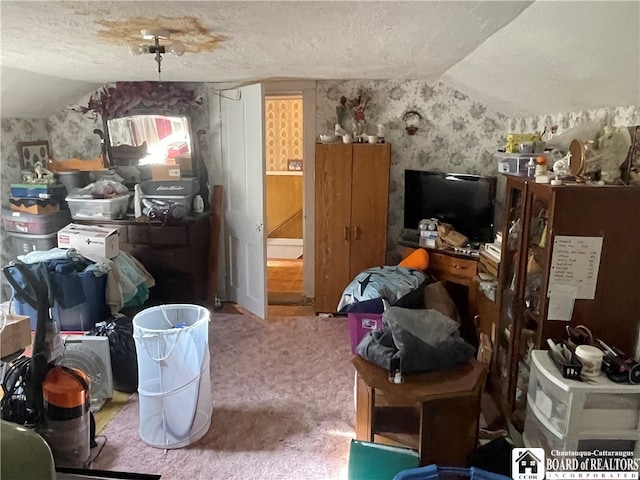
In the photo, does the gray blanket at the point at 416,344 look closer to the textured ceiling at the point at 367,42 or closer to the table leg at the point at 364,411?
the table leg at the point at 364,411

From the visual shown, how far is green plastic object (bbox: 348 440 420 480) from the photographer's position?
2.24 metres

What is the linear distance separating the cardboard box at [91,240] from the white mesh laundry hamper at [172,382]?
3.99ft

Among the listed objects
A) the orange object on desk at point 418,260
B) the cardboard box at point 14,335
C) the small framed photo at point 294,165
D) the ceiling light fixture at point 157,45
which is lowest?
the orange object on desk at point 418,260

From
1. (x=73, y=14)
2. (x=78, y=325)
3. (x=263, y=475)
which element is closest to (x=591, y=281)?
(x=263, y=475)

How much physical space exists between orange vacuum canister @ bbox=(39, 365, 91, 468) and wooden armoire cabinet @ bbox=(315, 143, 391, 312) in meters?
2.40

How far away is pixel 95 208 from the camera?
13.8ft

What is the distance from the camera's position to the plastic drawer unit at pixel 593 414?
205 centimetres

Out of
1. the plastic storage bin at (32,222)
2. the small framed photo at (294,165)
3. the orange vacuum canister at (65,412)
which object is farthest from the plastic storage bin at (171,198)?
the small framed photo at (294,165)

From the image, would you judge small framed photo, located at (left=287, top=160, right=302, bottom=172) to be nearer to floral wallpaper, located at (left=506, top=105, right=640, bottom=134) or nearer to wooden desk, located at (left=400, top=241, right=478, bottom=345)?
wooden desk, located at (left=400, top=241, right=478, bottom=345)

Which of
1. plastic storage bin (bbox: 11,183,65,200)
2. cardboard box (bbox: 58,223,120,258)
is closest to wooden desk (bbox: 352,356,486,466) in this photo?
cardboard box (bbox: 58,223,120,258)

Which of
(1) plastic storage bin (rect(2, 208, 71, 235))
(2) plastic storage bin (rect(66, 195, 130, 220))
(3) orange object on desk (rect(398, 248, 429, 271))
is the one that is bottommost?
(3) orange object on desk (rect(398, 248, 429, 271))

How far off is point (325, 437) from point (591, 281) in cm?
154

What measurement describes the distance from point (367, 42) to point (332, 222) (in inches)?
75.1

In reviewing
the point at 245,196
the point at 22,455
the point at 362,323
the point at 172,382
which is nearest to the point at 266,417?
the point at 172,382
